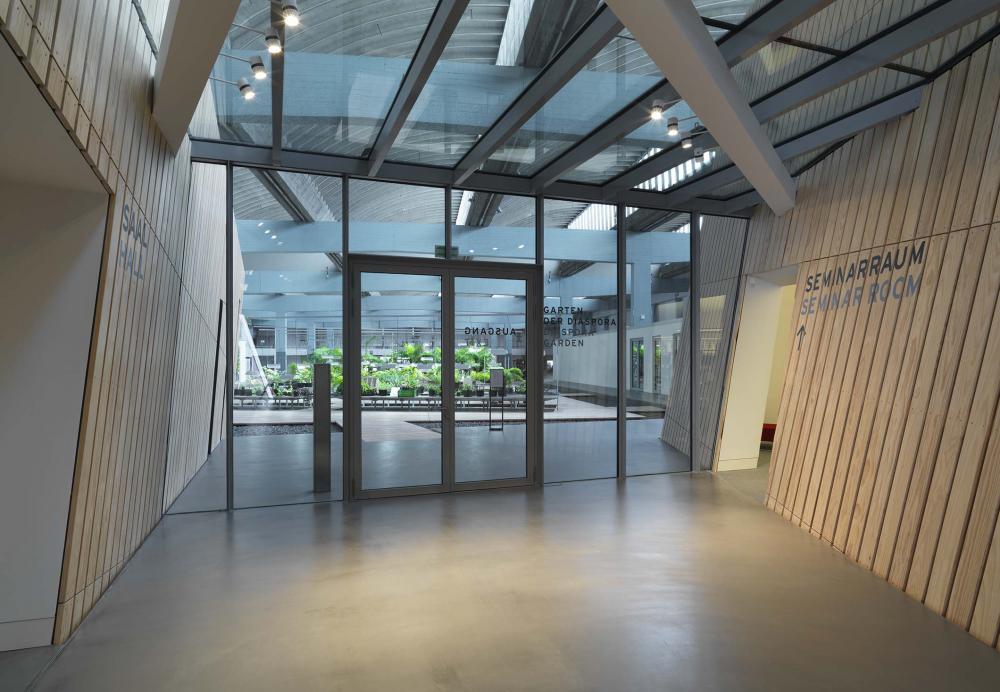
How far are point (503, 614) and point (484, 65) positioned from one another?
13.9 feet

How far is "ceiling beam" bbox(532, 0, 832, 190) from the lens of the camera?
4414mm

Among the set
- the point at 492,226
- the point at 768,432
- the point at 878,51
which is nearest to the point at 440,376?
the point at 492,226

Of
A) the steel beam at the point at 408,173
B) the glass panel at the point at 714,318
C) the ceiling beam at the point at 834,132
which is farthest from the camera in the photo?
the glass panel at the point at 714,318

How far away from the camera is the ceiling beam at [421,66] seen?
14.4 feet

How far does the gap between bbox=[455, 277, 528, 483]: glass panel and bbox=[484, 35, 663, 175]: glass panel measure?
1.58 metres

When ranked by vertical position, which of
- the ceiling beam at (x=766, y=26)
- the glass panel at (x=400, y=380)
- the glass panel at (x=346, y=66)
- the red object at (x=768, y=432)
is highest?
the ceiling beam at (x=766, y=26)

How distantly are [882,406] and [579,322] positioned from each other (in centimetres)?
380

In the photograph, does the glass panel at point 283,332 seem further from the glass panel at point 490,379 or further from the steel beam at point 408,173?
the glass panel at point 490,379

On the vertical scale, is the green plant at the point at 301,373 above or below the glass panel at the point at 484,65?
below

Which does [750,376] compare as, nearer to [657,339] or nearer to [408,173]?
[657,339]

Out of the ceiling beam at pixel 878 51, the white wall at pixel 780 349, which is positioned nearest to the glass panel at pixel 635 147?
the ceiling beam at pixel 878 51

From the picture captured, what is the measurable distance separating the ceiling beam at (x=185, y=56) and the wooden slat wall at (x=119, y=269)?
0.14 metres

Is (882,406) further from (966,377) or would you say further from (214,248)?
(214,248)

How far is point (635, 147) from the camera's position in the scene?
23.6ft
